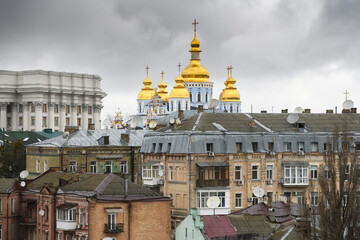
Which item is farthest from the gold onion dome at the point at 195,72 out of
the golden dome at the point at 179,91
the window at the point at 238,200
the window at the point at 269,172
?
the window at the point at 238,200

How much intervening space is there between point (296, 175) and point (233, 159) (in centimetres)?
621

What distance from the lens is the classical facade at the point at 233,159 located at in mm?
83625

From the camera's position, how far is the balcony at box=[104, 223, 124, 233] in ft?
225

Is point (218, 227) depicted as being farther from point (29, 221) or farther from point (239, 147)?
point (239, 147)

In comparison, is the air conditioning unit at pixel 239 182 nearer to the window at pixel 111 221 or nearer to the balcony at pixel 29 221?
the balcony at pixel 29 221

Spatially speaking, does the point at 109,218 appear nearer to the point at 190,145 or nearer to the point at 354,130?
the point at 190,145

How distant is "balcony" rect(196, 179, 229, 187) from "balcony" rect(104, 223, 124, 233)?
15217 mm

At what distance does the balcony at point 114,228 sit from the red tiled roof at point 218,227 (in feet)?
19.3

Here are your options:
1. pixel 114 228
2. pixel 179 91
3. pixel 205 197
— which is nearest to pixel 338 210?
pixel 114 228

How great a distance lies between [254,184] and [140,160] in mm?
12899

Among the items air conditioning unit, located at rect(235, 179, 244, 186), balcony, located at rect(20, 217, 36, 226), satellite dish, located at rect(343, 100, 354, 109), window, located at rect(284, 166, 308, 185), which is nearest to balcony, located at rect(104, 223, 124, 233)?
balcony, located at rect(20, 217, 36, 226)

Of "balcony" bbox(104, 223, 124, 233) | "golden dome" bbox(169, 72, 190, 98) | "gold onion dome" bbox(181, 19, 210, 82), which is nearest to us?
"balcony" bbox(104, 223, 124, 233)

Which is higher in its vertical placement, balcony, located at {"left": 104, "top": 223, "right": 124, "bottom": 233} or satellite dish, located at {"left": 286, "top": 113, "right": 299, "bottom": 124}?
satellite dish, located at {"left": 286, "top": 113, "right": 299, "bottom": 124}

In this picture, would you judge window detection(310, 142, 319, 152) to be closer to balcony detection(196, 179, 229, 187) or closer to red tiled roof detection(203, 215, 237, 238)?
balcony detection(196, 179, 229, 187)
